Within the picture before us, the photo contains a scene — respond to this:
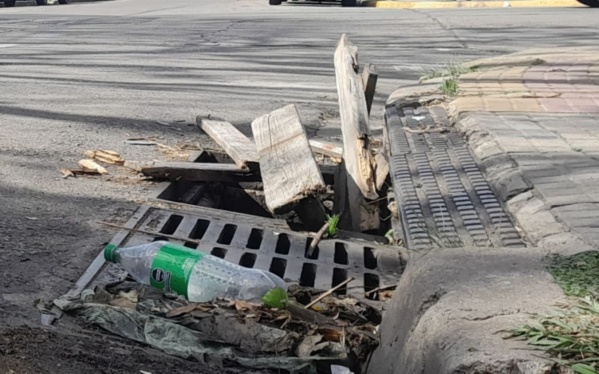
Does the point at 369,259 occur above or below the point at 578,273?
below

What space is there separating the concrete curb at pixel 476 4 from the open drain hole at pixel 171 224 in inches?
752

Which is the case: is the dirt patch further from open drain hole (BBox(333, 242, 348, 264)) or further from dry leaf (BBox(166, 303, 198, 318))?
open drain hole (BBox(333, 242, 348, 264))

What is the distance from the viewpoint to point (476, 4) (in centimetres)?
2466

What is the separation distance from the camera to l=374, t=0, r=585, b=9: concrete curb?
22.7 m

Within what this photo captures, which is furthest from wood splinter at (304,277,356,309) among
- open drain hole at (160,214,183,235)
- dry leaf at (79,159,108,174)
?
dry leaf at (79,159,108,174)

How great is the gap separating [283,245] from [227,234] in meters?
0.27

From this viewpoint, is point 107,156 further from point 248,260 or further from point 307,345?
point 307,345

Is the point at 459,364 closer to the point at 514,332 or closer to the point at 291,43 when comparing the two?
the point at 514,332

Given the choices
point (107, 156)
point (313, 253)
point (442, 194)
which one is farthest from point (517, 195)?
point (107, 156)

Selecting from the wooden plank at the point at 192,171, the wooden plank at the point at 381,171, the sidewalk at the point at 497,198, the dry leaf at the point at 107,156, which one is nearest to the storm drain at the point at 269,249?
the sidewalk at the point at 497,198

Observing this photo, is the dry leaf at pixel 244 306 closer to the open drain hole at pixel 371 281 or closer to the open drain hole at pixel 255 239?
the open drain hole at pixel 371 281

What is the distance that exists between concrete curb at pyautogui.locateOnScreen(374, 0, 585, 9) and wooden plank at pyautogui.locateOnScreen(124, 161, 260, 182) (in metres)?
18.2

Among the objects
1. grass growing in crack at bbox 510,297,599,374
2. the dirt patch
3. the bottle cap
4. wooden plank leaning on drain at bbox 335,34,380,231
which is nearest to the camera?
grass growing in crack at bbox 510,297,599,374

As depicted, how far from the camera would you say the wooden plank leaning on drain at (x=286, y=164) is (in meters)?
4.25
